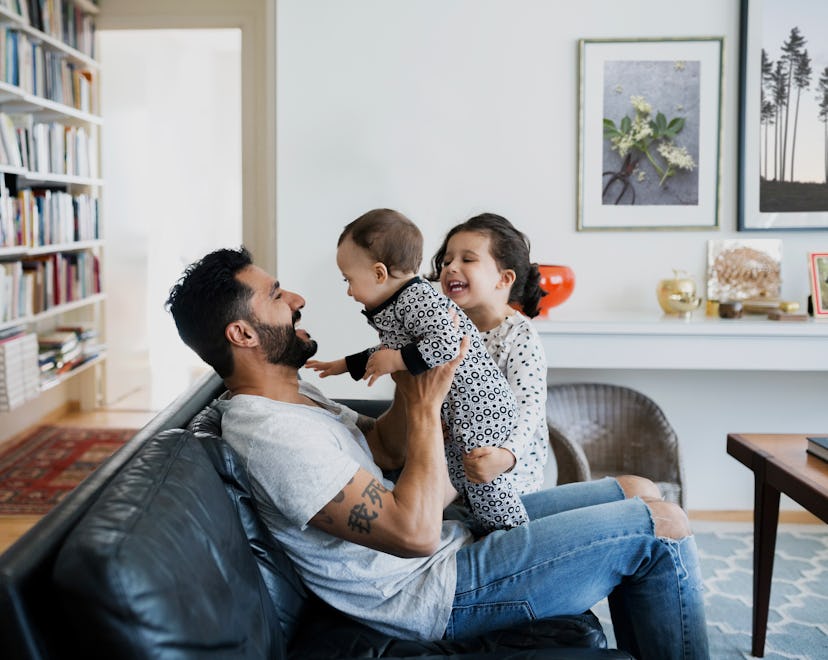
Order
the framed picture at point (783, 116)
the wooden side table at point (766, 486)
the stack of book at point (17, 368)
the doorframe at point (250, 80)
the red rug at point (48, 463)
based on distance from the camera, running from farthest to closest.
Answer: the doorframe at point (250, 80)
the stack of book at point (17, 368)
the red rug at point (48, 463)
the framed picture at point (783, 116)
the wooden side table at point (766, 486)

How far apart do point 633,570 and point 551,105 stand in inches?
87.1

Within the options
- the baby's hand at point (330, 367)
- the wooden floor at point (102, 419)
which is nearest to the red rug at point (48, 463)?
the wooden floor at point (102, 419)

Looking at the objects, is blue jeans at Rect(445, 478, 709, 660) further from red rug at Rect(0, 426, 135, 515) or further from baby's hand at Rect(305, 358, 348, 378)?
red rug at Rect(0, 426, 135, 515)

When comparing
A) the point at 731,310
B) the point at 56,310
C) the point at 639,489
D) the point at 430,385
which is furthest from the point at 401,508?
the point at 56,310

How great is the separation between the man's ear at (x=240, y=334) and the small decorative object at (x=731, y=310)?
2226 mm

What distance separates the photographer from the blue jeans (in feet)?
5.18

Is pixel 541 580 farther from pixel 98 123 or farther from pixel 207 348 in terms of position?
pixel 98 123

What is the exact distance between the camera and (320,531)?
1516 mm

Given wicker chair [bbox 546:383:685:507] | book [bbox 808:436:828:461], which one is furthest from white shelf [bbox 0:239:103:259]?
book [bbox 808:436:828:461]

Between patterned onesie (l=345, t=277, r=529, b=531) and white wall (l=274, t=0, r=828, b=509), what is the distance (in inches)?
59.9

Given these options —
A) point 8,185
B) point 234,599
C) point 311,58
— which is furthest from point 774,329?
point 8,185

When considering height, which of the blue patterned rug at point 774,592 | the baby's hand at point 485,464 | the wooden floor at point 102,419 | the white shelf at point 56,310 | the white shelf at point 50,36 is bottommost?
the blue patterned rug at point 774,592

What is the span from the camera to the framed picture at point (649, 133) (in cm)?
335

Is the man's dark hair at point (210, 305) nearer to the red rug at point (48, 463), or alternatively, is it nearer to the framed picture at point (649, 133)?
the framed picture at point (649, 133)
